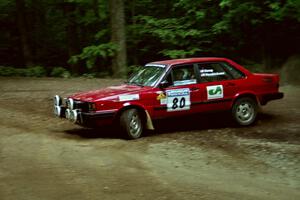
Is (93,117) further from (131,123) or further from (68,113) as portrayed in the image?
(131,123)

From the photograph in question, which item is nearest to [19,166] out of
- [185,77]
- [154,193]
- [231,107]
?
[154,193]

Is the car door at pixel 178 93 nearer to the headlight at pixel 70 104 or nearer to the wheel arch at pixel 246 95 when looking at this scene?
the wheel arch at pixel 246 95

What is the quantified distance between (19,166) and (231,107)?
5.44 m

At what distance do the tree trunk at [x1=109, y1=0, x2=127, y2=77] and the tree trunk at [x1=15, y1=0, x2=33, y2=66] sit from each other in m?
8.30

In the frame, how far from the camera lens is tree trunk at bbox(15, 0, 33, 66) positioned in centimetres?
2673

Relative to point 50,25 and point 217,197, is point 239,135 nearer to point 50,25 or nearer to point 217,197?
point 217,197

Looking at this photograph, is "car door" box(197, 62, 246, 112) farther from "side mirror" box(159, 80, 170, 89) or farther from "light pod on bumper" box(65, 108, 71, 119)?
"light pod on bumper" box(65, 108, 71, 119)

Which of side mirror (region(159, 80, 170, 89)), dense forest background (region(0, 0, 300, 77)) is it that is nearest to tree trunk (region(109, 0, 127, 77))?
dense forest background (region(0, 0, 300, 77))

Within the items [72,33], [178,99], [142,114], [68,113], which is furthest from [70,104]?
[72,33]

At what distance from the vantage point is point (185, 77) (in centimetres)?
1122

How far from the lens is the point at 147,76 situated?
11.4 meters

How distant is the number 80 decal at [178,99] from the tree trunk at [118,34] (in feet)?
29.7

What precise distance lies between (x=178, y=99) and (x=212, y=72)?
46.0 inches

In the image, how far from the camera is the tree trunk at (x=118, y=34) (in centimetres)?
1939
